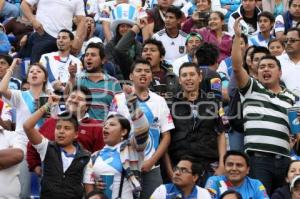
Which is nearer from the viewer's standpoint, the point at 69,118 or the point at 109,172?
the point at 109,172

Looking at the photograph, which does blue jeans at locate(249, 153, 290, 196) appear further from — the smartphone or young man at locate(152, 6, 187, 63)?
young man at locate(152, 6, 187, 63)

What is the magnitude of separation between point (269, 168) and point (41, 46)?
193 inches

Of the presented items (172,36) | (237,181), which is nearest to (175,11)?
(172,36)

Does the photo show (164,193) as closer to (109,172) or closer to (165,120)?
(109,172)

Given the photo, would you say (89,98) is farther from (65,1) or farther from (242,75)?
(65,1)

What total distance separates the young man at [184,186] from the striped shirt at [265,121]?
89 cm

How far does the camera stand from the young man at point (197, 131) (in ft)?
39.5

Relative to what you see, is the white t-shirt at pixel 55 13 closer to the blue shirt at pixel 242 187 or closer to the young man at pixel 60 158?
the young man at pixel 60 158

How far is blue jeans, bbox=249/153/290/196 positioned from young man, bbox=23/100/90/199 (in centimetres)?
193

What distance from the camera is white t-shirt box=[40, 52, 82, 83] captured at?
557 inches

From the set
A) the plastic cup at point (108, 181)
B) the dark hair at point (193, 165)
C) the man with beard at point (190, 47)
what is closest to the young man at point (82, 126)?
the plastic cup at point (108, 181)

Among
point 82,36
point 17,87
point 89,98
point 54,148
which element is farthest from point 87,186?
point 82,36

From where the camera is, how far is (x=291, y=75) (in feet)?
43.7

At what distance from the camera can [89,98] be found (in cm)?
1239
